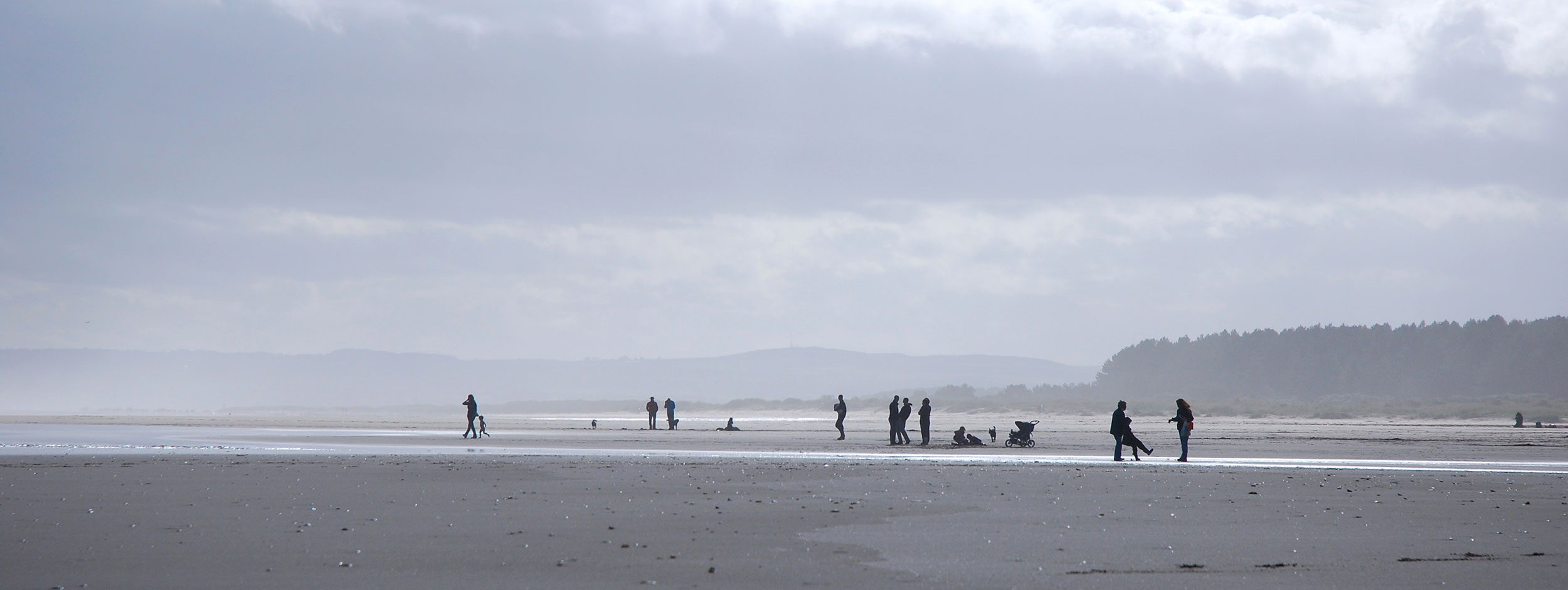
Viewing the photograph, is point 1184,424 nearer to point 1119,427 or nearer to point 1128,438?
point 1128,438

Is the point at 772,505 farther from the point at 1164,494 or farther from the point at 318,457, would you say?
the point at 318,457

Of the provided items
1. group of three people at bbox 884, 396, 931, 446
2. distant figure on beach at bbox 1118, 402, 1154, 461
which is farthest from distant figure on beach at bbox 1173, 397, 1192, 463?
group of three people at bbox 884, 396, 931, 446

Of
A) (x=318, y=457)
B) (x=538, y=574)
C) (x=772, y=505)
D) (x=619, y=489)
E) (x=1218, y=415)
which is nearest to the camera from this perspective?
(x=538, y=574)

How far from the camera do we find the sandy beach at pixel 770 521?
31.7 ft

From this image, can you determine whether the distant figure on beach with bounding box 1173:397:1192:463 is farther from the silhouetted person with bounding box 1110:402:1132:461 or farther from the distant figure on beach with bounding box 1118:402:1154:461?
the silhouetted person with bounding box 1110:402:1132:461

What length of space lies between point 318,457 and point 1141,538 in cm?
2087

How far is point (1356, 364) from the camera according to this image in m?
164

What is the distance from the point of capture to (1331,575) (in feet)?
31.9

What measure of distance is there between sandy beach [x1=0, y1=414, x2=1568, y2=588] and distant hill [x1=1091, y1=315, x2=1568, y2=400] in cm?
12370

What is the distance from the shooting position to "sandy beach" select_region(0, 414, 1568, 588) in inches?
380

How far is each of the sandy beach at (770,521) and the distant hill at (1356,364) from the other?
124m

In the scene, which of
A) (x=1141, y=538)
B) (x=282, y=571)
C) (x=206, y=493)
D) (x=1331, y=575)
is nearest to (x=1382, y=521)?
(x=1141, y=538)

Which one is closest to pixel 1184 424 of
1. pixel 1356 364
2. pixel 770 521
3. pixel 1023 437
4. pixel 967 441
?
pixel 1023 437

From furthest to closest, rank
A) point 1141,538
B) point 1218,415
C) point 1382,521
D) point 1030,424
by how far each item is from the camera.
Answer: point 1218,415
point 1030,424
point 1382,521
point 1141,538
